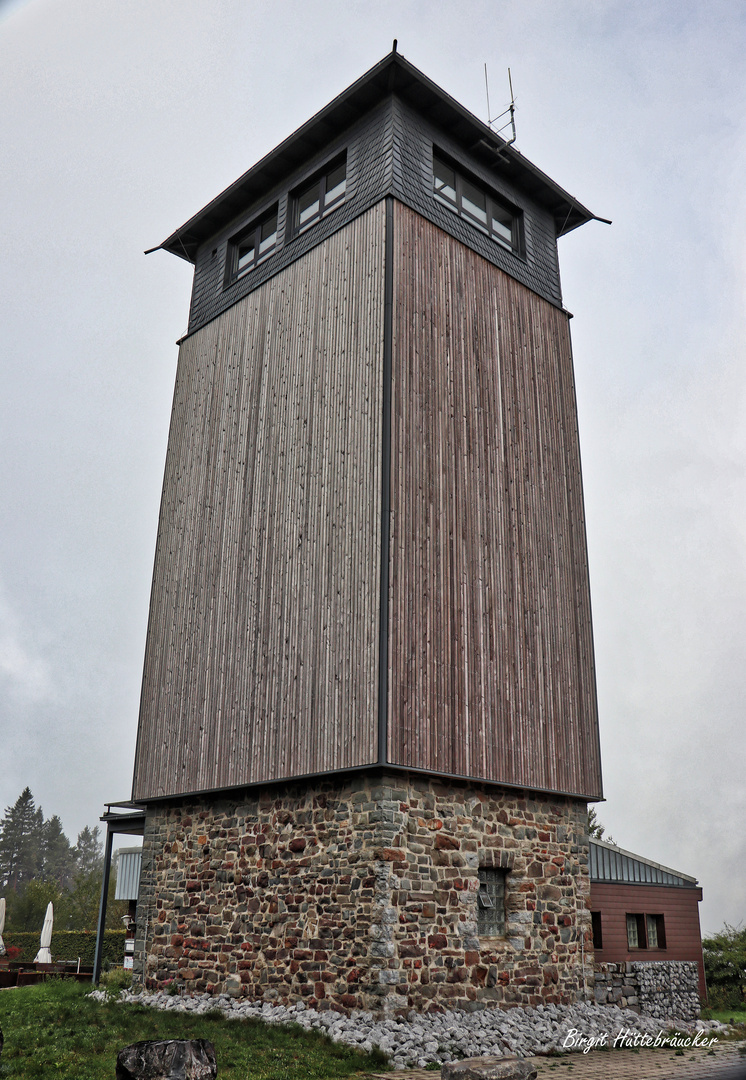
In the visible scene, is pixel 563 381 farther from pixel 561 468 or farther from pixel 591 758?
pixel 591 758

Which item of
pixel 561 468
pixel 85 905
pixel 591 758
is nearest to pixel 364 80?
pixel 561 468

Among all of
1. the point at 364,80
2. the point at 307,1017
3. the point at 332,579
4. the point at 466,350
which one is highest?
the point at 364,80

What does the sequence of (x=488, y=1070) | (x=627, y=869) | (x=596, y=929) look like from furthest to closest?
1. (x=627, y=869)
2. (x=596, y=929)
3. (x=488, y=1070)

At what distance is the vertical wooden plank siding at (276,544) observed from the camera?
13539 millimetres

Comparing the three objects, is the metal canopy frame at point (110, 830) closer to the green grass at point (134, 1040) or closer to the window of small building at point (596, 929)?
the green grass at point (134, 1040)

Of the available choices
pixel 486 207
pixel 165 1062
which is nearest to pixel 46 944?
pixel 165 1062

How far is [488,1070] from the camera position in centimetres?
796

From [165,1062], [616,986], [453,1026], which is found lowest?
[453,1026]

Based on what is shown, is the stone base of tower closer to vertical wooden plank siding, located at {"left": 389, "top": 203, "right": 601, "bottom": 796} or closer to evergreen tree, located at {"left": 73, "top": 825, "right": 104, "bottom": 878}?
vertical wooden plank siding, located at {"left": 389, "top": 203, "right": 601, "bottom": 796}

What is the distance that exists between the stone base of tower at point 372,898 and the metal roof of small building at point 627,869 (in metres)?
1.32

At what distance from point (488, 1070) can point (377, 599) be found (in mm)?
6479

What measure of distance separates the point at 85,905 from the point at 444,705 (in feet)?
127

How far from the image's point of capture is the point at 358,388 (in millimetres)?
14758

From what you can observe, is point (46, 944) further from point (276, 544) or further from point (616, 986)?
point (616, 986)
